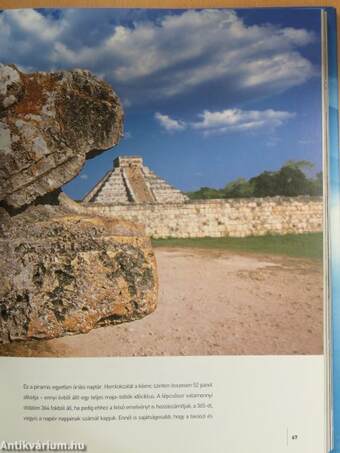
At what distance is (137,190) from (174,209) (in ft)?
0.62

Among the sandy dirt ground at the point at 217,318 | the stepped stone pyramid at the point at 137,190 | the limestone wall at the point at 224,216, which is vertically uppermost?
the stepped stone pyramid at the point at 137,190

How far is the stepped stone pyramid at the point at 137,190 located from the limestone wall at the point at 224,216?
0.03 m

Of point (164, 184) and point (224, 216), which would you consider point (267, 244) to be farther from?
point (164, 184)

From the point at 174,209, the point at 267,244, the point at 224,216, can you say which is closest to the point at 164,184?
the point at 174,209

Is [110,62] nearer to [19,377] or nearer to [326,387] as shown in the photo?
[19,377]

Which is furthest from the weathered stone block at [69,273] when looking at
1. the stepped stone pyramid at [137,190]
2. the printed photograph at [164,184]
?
the stepped stone pyramid at [137,190]

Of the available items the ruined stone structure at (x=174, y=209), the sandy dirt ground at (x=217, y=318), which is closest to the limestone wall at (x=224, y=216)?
the ruined stone structure at (x=174, y=209)

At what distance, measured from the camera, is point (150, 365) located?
2.41 meters

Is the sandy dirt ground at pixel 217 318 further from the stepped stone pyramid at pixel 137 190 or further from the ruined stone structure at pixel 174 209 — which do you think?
the stepped stone pyramid at pixel 137 190

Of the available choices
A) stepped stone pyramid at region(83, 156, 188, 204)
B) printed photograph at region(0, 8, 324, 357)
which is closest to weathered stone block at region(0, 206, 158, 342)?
printed photograph at region(0, 8, 324, 357)

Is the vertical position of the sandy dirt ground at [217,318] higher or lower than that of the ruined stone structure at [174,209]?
lower

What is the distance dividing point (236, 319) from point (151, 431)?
60 centimetres

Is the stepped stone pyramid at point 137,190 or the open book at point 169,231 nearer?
the open book at point 169,231

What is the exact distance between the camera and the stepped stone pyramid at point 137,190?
248cm
